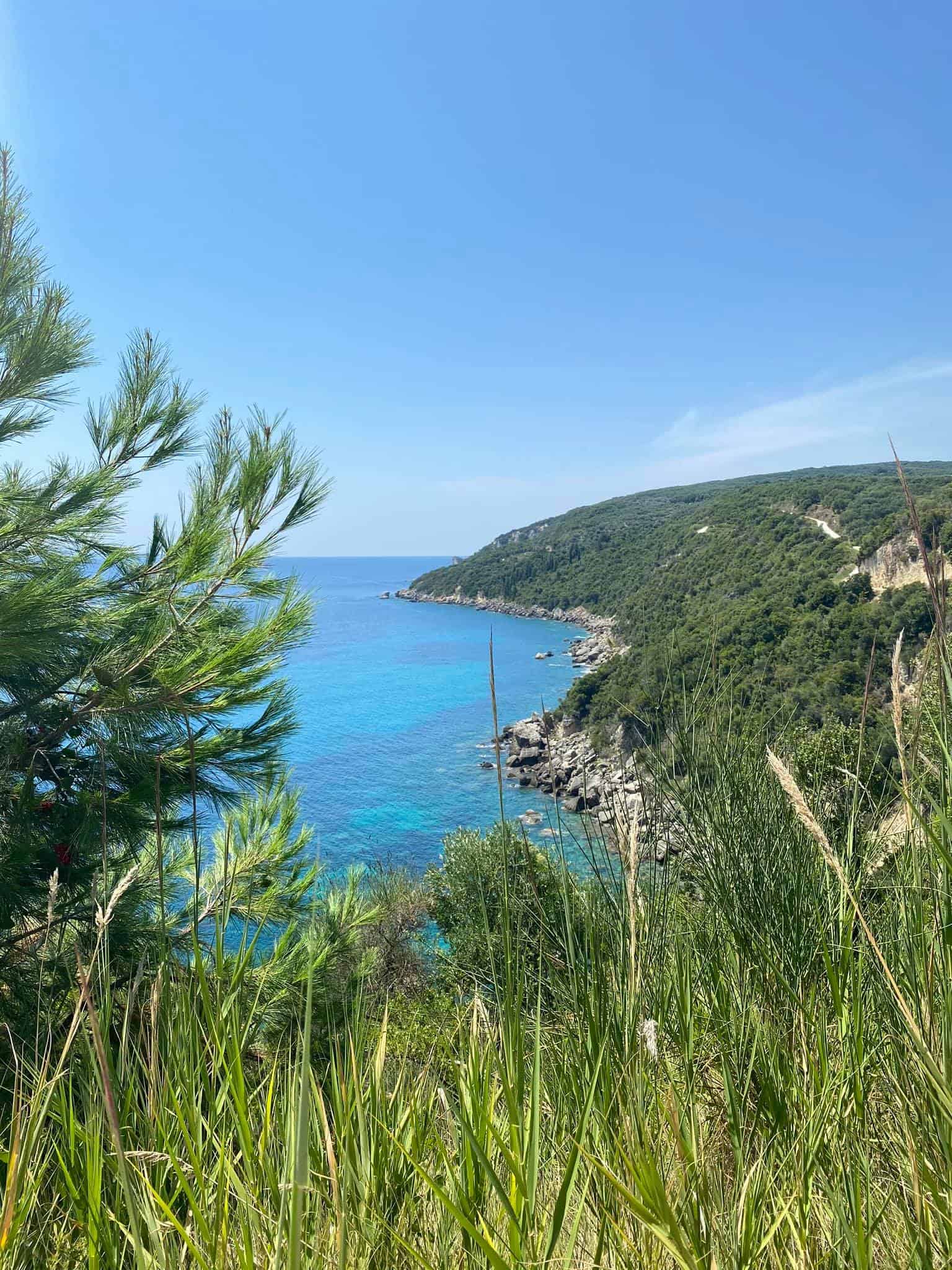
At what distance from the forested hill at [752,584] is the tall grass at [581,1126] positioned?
0.52 metres

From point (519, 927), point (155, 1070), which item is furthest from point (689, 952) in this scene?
point (155, 1070)

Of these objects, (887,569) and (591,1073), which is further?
(887,569)

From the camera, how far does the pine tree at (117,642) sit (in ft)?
9.58

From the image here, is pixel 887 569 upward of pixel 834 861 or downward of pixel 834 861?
upward

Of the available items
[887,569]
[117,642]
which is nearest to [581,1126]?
[117,642]

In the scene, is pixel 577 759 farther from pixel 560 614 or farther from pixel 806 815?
pixel 560 614

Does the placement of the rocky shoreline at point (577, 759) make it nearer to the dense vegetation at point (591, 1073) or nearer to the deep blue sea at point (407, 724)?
the dense vegetation at point (591, 1073)

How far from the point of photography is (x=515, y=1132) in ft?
2.58

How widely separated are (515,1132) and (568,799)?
21178mm

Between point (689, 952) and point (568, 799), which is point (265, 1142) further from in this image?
point (568, 799)

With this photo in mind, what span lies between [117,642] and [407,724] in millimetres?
29462

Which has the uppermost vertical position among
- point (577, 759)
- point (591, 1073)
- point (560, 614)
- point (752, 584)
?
point (752, 584)

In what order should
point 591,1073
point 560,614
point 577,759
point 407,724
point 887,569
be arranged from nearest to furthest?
point 591,1073, point 577,759, point 887,569, point 407,724, point 560,614

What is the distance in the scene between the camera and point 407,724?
32500mm
